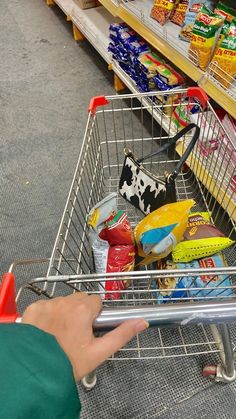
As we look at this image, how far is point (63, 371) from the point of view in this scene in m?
0.48

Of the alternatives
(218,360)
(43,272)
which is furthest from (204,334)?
(43,272)

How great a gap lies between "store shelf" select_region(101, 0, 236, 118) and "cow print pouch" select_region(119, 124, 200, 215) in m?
0.37

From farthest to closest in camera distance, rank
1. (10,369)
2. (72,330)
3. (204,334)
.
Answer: (204,334) → (72,330) → (10,369)

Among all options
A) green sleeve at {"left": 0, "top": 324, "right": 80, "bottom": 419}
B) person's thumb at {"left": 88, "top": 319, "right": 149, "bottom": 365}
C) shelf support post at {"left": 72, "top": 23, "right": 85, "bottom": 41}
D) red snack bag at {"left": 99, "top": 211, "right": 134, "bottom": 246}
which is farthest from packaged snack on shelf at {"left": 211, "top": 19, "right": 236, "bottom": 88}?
shelf support post at {"left": 72, "top": 23, "right": 85, "bottom": 41}

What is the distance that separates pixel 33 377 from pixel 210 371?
0.95 metres

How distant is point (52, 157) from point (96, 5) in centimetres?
148

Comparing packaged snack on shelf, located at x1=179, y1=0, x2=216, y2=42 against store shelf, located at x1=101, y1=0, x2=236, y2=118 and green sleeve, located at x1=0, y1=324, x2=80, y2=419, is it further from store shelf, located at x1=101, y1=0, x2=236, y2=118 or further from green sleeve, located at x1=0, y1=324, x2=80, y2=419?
green sleeve, located at x1=0, y1=324, x2=80, y2=419

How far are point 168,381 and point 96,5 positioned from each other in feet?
8.95

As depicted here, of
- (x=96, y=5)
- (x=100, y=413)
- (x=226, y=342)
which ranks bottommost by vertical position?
(x=100, y=413)

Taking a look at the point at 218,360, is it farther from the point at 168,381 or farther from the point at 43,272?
the point at 43,272

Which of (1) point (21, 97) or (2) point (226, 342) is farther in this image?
(1) point (21, 97)

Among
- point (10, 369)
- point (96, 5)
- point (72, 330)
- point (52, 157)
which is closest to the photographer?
point (10, 369)

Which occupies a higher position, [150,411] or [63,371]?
[63,371]

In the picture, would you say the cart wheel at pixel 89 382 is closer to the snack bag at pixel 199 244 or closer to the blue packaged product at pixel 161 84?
the snack bag at pixel 199 244
